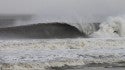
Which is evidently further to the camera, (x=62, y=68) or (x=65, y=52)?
(x=65, y=52)

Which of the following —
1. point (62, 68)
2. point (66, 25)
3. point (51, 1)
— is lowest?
point (62, 68)

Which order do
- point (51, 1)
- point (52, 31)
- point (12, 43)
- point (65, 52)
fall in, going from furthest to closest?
point (51, 1)
point (52, 31)
point (12, 43)
point (65, 52)

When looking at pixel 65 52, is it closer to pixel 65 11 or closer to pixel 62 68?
pixel 62 68

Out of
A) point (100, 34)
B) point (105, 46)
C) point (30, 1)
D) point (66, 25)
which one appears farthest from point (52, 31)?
point (30, 1)

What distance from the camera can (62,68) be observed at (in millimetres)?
5039

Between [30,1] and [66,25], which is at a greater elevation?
[30,1]

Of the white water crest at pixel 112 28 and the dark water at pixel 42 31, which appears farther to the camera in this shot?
→ the white water crest at pixel 112 28

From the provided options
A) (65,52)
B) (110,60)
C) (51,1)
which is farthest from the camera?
(51,1)

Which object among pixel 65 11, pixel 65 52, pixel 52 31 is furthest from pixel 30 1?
pixel 65 52

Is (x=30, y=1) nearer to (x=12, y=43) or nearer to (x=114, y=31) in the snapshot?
(x=114, y=31)

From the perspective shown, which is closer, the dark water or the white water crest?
the dark water

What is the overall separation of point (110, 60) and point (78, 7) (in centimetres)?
450

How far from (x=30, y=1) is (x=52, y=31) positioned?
3.00 meters

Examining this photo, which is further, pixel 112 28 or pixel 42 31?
pixel 112 28
